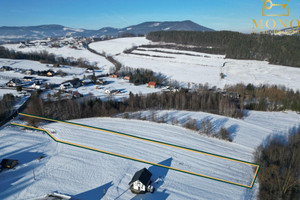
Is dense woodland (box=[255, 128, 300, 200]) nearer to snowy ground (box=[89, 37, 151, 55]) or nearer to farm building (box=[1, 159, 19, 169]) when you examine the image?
farm building (box=[1, 159, 19, 169])

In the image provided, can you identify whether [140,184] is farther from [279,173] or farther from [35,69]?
[35,69]

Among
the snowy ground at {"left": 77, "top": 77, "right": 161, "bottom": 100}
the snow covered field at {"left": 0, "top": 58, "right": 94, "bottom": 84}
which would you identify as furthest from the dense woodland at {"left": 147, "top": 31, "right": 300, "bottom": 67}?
the snow covered field at {"left": 0, "top": 58, "right": 94, "bottom": 84}

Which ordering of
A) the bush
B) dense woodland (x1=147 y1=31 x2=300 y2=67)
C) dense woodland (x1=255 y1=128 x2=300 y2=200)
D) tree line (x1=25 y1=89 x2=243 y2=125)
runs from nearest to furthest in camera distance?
dense woodland (x1=255 y1=128 x2=300 y2=200) < the bush < tree line (x1=25 y1=89 x2=243 y2=125) < dense woodland (x1=147 y1=31 x2=300 y2=67)

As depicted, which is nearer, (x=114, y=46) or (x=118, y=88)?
(x=118, y=88)

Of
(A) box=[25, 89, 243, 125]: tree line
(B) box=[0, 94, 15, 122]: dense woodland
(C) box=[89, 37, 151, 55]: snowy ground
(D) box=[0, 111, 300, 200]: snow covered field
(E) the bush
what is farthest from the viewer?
(C) box=[89, 37, 151, 55]: snowy ground

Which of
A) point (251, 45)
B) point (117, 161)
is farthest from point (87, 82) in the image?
point (251, 45)

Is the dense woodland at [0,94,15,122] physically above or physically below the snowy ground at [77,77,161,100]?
below

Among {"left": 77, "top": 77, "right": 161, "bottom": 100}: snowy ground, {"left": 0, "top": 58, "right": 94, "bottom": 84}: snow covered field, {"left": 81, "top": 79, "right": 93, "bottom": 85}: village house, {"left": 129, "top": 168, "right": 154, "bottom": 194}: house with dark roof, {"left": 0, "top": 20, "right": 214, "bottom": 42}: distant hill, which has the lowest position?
{"left": 129, "top": 168, "right": 154, "bottom": 194}: house with dark roof

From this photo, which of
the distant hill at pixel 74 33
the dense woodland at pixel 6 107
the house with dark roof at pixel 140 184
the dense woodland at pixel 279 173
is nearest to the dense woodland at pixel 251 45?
the dense woodland at pixel 279 173
